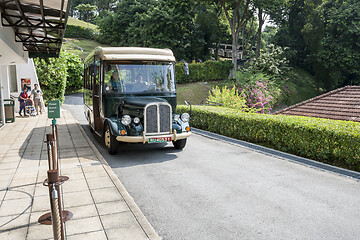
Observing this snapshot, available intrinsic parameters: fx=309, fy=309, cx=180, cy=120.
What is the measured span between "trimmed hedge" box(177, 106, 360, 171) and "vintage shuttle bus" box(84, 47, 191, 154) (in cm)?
295

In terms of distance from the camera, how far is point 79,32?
5997cm

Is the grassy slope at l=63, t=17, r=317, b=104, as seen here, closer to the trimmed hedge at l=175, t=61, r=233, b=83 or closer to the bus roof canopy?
the trimmed hedge at l=175, t=61, r=233, b=83

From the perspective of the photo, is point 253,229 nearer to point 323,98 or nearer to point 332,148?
point 332,148


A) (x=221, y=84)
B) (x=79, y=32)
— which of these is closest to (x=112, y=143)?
(x=221, y=84)

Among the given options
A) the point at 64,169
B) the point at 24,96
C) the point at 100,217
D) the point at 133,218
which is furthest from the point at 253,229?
the point at 24,96

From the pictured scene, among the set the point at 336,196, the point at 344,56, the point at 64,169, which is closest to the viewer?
the point at 336,196

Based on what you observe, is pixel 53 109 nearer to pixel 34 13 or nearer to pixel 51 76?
pixel 34 13

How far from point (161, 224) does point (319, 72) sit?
39.5 metres

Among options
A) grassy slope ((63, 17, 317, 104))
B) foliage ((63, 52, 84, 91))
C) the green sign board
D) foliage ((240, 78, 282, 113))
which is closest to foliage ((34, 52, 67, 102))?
foliage ((63, 52, 84, 91))

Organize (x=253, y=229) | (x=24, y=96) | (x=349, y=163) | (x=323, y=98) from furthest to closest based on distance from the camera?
1. (x=24, y=96)
2. (x=323, y=98)
3. (x=349, y=163)
4. (x=253, y=229)

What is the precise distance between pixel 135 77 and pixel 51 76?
17.4m

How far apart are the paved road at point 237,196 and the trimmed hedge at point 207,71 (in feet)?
87.2

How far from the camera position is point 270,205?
5.82 meters

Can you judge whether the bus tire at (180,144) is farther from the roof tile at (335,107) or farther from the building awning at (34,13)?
the roof tile at (335,107)
